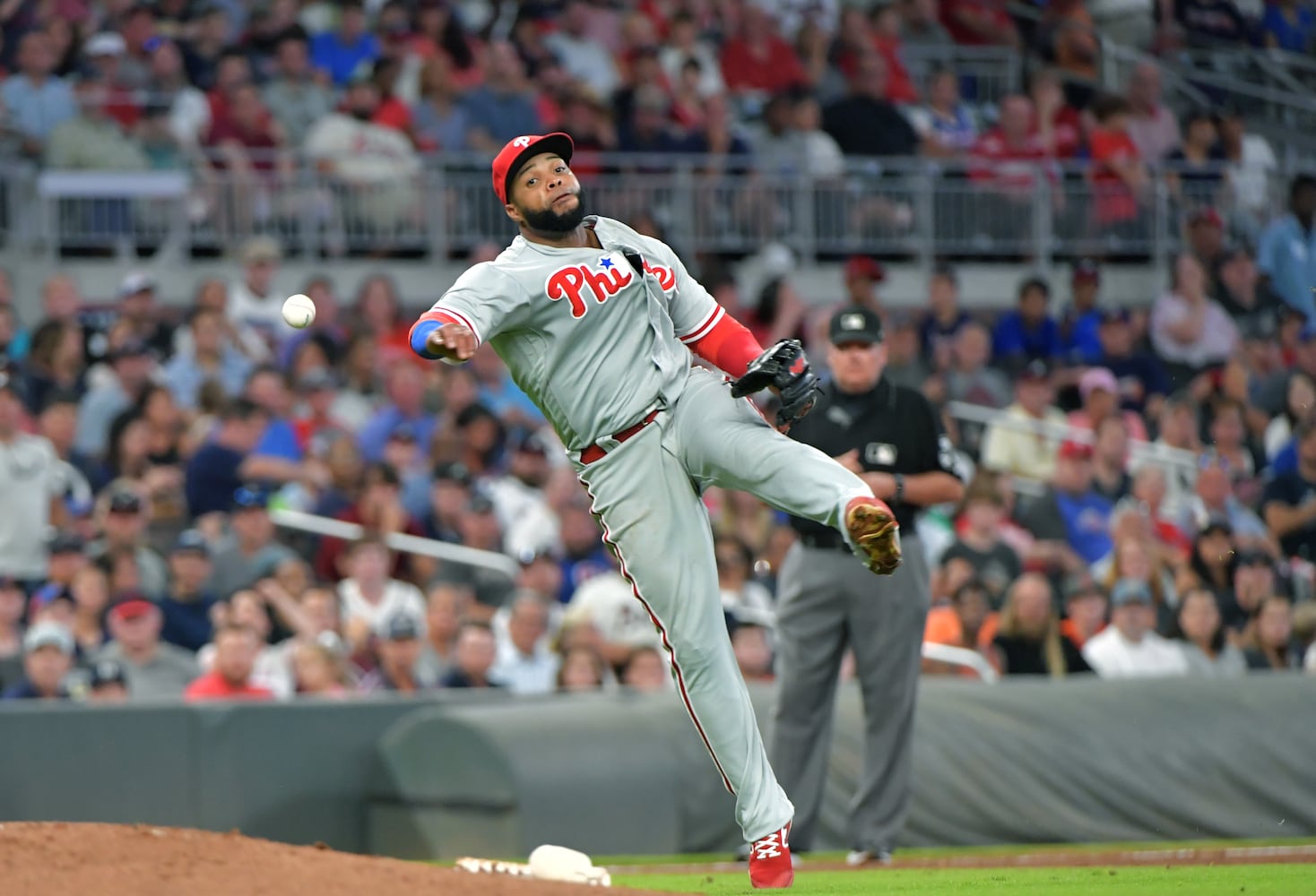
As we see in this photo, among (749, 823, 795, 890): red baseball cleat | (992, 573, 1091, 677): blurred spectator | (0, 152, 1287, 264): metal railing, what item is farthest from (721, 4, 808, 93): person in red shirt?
(749, 823, 795, 890): red baseball cleat

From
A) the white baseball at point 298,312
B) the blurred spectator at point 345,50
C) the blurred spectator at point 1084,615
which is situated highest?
the blurred spectator at point 345,50

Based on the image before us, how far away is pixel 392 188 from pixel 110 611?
5.58 m

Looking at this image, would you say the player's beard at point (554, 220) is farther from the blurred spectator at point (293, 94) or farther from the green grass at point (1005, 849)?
the blurred spectator at point (293, 94)

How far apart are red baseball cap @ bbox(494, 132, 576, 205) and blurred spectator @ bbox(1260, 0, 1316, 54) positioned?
513 inches

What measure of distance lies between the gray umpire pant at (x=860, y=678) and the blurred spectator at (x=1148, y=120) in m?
10.4

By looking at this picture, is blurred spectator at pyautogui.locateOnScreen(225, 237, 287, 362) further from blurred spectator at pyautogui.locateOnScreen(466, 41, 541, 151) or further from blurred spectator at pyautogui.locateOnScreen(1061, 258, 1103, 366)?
blurred spectator at pyautogui.locateOnScreen(1061, 258, 1103, 366)

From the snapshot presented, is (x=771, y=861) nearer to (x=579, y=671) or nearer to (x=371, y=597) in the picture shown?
(x=579, y=671)

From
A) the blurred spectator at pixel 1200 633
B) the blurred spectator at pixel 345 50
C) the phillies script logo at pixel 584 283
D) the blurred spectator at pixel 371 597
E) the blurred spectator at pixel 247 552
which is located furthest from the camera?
the blurred spectator at pixel 345 50

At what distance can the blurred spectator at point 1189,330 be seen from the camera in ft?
51.9

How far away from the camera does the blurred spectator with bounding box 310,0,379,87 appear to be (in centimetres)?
1558

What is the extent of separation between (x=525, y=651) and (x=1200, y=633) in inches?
154

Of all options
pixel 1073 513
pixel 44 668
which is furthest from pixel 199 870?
pixel 1073 513

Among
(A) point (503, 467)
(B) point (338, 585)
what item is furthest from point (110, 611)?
(A) point (503, 467)

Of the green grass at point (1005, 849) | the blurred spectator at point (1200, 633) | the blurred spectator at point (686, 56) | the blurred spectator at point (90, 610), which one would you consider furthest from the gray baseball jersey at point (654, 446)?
the blurred spectator at point (686, 56)
